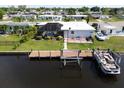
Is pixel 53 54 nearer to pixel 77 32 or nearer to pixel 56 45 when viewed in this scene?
pixel 56 45

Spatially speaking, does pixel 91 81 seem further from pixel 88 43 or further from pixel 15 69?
pixel 88 43

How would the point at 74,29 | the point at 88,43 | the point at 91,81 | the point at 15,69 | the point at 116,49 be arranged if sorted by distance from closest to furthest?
the point at 91,81 → the point at 15,69 → the point at 116,49 → the point at 88,43 → the point at 74,29

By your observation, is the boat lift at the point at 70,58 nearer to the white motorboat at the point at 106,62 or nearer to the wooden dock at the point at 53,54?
the wooden dock at the point at 53,54

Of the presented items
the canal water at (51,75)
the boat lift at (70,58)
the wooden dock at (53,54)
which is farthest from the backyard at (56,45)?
the canal water at (51,75)

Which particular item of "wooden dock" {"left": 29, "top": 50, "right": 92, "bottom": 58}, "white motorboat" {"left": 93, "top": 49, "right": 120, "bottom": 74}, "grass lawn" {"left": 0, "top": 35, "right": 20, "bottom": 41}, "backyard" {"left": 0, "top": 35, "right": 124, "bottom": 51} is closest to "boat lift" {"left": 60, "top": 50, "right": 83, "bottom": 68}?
"wooden dock" {"left": 29, "top": 50, "right": 92, "bottom": 58}

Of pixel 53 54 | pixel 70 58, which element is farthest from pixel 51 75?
pixel 53 54

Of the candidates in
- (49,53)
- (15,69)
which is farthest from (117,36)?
(15,69)
